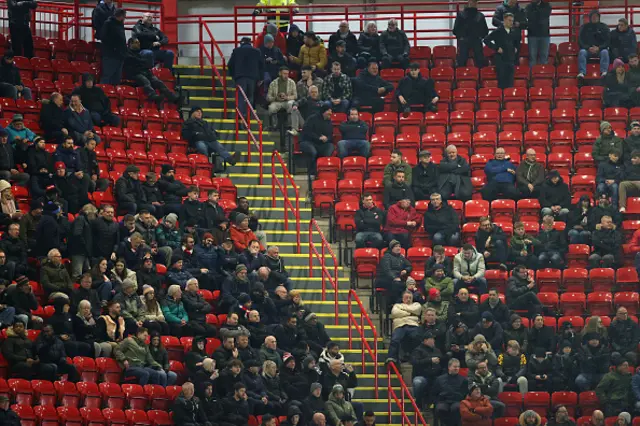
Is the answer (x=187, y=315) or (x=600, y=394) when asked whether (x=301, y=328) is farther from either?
(x=600, y=394)

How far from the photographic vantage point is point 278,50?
30.8 m

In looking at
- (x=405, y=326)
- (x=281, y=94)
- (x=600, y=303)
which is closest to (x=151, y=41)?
(x=281, y=94)

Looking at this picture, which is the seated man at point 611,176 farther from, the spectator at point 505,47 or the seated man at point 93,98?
the seated man at point 93,98

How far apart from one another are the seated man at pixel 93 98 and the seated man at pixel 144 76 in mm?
1569

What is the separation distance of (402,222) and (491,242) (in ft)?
4.74

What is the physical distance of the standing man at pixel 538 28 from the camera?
103 ft

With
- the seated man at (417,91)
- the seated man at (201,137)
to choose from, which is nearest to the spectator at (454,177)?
the seated man at (417,91)

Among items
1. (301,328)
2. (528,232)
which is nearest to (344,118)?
(528,232)

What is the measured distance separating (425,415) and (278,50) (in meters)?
8.82

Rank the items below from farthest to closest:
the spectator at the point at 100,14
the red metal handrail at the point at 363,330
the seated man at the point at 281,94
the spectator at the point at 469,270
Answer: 1. the spectator at the point at 100,14
2. the seated man at the point at 281,94
3. the spectator at the point at 469,270
4. the red metal handrail at the point at 363,330

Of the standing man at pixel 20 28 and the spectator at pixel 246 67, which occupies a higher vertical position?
the standing man at pixel 20 28

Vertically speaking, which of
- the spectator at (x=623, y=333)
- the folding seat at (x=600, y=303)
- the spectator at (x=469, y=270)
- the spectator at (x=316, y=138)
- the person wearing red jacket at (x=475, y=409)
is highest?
the spectator at (x=316, y=138)

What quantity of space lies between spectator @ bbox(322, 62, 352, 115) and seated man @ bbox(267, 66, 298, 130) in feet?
1.87

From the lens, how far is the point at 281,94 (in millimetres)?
29750
